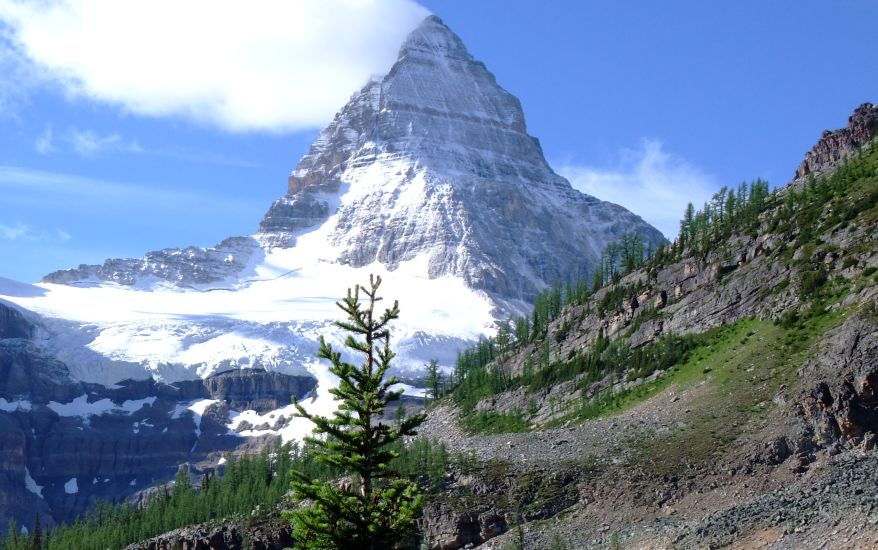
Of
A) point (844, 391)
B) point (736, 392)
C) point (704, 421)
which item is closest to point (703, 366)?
point (736, 392)

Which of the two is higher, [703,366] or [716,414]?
[703,366]

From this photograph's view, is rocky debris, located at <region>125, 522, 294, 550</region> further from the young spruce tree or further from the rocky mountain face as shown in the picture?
the young spruce tree

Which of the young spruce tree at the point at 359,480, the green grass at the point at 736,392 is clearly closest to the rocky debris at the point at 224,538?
the green grass at the point at 736,392

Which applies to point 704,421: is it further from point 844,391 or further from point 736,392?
point 844,391

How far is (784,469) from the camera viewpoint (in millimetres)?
109000

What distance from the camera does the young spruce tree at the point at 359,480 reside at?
54.9 m

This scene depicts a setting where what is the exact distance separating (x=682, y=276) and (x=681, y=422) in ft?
198

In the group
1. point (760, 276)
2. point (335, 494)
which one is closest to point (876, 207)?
point (760, 276)

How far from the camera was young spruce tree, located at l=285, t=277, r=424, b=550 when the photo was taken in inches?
2162

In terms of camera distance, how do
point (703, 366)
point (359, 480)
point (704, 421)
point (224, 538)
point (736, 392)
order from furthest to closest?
point (224, 538) < point (703, 366) < point (736, 392) < point (704, 421) < point (359, 480)

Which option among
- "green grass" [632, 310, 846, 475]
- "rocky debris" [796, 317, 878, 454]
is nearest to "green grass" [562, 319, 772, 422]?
"green grass" [632, 310, 846, 475]

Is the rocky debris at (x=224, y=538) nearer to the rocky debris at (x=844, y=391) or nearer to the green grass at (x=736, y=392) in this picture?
the green grass at (x=736, y=392)

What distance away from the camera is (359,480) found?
56750mm

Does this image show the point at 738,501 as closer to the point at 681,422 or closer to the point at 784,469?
the point at 784,469
